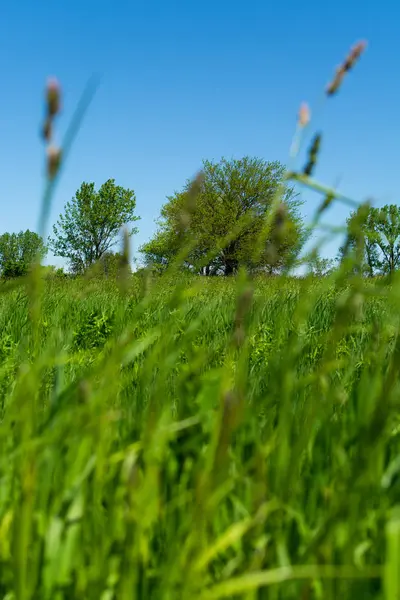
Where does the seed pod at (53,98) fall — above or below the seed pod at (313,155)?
below

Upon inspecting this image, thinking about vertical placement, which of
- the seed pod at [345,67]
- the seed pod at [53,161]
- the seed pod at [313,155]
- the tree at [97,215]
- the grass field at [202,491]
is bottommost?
the grass field at [202,491]

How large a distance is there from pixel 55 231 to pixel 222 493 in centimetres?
7375

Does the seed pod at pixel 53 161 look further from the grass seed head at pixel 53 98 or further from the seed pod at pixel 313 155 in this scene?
the seed pod at pixel 313 155

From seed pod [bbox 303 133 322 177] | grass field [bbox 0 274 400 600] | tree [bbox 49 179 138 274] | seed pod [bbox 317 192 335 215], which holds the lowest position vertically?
grass field [bbox 0 274 400 600]

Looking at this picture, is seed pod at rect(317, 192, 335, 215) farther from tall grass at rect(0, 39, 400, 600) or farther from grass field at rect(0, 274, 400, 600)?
grass field at rect(0, 274, 400, 600)

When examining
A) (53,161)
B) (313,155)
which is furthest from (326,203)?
(53,161)

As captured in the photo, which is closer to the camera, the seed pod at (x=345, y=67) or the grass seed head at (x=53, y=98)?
the grass seed head at (x=53, y=98)

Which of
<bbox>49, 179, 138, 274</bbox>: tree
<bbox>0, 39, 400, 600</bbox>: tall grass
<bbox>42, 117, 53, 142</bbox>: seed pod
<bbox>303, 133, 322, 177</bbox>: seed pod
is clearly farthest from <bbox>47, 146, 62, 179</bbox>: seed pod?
<bbox>49, 179, 138, 274</bbox>: tree

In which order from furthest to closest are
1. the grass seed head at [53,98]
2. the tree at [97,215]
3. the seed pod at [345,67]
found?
the tree at [97,215] < the seed pod at [345,67] < the grass seed head at [53,98]

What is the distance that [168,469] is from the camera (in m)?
1.58

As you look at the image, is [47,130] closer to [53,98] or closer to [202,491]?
[53,98]

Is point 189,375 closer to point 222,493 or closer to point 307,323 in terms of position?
point 222,493

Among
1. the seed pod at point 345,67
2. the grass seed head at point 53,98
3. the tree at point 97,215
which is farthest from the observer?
the tree at point 97,215

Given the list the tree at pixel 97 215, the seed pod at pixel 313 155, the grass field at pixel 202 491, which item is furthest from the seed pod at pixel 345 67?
the tree at pixel 97 215
